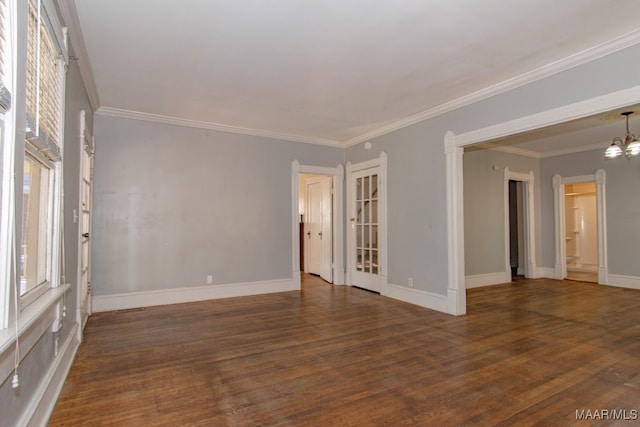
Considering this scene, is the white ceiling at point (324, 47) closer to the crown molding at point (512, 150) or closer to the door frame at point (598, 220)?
the crown molding at point (512, 150)

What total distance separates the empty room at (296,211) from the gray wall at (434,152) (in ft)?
0.09

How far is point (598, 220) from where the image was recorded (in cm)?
651

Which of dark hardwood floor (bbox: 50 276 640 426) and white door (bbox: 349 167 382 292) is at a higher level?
white door (bbox: 349 167 382 292)

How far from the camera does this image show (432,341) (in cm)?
336

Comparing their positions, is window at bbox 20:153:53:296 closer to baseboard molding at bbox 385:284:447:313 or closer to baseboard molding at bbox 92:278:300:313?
baseboard molding at bbox 92:278:300:313

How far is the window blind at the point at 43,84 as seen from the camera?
1834 mm

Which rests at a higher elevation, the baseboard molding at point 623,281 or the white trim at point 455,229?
the white trim at point 455,229

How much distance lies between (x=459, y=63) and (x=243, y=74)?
7.16 ft

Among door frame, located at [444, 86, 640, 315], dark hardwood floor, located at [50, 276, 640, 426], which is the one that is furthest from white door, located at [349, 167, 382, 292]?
door frame, located at [444, 86, 640, 315]

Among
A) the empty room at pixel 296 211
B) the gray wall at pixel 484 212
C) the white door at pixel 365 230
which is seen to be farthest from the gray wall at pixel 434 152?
the gray wall at pixel 484 212

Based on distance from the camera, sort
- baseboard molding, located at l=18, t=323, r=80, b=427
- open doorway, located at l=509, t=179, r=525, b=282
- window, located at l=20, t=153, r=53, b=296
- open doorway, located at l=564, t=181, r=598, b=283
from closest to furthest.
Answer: baseboard molding, located at l=18, t=323, r=80, b=427 < window, located at l=20, t=153, r=53, b=296 < open doorway, located at l=509, t=179, r=525, b=282 < open doorway, located at l=564, t=181, r=598, b=283

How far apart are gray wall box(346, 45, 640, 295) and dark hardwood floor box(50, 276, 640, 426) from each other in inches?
33.1

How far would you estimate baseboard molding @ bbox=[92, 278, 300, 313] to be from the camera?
4.52m

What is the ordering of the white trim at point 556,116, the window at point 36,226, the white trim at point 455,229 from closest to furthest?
1. the window at point 36,226
2. the white trim at point 556,116
3. the white trim at point 455,229
